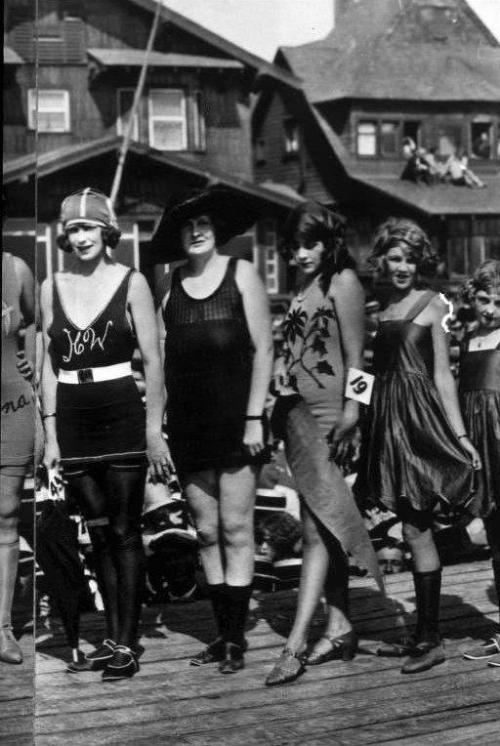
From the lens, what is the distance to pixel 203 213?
15.8 ft

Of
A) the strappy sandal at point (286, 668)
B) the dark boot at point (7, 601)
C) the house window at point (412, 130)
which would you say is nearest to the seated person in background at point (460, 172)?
the house window at point (412, 130)

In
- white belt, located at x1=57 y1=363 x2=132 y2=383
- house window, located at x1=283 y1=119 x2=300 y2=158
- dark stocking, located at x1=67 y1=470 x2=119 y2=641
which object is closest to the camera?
white belt, located at x1=57 y1=363 x2=132 y2=383

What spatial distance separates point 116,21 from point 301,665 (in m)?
2.18

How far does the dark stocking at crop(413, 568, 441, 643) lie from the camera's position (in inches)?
205

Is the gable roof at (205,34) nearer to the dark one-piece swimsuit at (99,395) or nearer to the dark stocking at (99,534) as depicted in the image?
the dark one-piece swimsuit at (99,395)

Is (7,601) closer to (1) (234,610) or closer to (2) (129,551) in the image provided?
(2) (129,551)

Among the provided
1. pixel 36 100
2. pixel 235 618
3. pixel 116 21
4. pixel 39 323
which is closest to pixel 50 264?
pixel 39 323

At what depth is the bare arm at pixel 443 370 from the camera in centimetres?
512

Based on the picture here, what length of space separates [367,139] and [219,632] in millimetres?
1732

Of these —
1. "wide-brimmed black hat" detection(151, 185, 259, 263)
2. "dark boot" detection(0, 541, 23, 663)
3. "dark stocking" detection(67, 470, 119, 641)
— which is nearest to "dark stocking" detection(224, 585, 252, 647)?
"dark stocking" detection(67, 470, 119, 641)

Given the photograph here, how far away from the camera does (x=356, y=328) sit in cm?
493

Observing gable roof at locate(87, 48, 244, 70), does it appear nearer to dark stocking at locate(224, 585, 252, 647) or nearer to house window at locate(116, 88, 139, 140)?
house window at locate(116, 88, 139, 140)

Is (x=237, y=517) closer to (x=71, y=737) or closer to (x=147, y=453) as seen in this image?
(x=147, y=453)

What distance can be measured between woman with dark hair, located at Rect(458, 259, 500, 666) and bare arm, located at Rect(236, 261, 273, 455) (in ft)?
2.70
